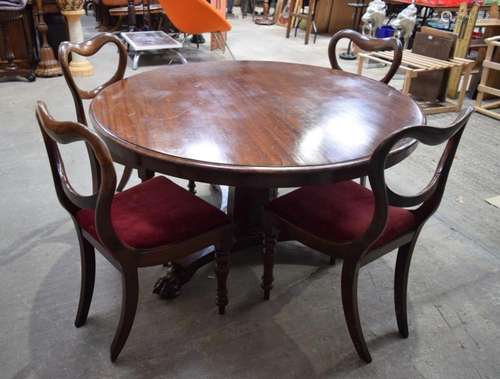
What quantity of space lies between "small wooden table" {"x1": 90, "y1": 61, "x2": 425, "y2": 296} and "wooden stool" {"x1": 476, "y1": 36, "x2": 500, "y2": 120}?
237cm

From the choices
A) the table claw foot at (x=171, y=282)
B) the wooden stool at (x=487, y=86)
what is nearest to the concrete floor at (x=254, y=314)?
the table claw foot at (x=171, y=282)

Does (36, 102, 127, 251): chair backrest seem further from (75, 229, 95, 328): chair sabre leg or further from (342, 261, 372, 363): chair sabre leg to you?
(342, 261, 372, 363): chair sabre leg

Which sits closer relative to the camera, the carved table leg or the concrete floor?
the concrete floor

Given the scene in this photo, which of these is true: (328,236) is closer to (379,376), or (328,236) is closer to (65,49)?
(379,376)

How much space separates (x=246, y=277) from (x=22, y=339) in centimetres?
81

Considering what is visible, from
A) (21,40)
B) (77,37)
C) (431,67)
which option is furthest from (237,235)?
(21,40)

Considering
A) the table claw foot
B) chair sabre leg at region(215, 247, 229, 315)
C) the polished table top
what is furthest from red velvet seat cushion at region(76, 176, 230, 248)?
the table claw foot

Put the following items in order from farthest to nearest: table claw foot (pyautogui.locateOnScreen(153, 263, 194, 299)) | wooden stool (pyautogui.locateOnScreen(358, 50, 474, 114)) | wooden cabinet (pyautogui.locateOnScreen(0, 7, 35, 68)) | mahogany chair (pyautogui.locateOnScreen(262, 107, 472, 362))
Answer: wooden cabinet (pyautogui.locateOnScreen(0, 7, 35, 68)), wooden stool (pyautogui.locateOnScreen(358, 50, 474, 114)), table claw foot (pyautogui.locateOnScreen(153, 263, 194, 299)), mahogany chair (pyautogui.locateOnScreen(262, 107, 472, 362))

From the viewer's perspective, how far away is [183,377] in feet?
4.43

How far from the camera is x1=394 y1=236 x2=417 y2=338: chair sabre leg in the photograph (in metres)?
1.48

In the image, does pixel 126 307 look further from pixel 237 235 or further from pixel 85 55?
pixel 85 55

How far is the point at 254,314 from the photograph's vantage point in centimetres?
160

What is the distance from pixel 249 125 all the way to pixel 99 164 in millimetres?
482

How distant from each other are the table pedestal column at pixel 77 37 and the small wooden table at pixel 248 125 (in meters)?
2.60
